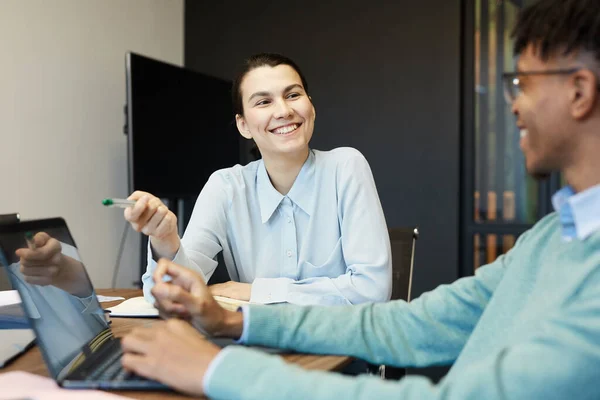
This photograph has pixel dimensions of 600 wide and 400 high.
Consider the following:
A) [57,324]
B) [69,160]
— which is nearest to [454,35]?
[69,160]

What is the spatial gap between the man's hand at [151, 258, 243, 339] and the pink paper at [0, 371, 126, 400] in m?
0.22

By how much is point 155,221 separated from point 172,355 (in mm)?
642

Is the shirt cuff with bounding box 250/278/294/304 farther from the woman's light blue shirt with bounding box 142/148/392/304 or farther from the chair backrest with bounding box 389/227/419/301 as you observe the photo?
the chair backrest with bounding box 389/227/419/301

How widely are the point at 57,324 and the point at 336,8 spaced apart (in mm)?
3403

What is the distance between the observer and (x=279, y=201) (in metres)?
1.95

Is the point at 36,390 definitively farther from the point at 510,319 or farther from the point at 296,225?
the point at 296,225

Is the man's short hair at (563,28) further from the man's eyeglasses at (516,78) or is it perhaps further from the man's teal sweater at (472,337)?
the man's teal sweater at (472,337)

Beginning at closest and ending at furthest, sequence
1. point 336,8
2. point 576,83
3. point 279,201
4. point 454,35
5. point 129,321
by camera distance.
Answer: point 576,83 → point 129,321 → point 279,201 → point 454,35 → point 336,8

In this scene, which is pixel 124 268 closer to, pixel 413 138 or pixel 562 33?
pixel 413 138

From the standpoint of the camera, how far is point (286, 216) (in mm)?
1953

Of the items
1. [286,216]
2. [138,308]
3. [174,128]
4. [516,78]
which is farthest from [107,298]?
[174,128]

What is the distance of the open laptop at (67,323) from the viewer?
946 millimetres

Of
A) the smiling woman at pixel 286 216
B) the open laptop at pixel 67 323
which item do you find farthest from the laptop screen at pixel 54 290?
the smiling woman at pixel 286 216

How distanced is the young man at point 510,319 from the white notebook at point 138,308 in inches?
12.9
